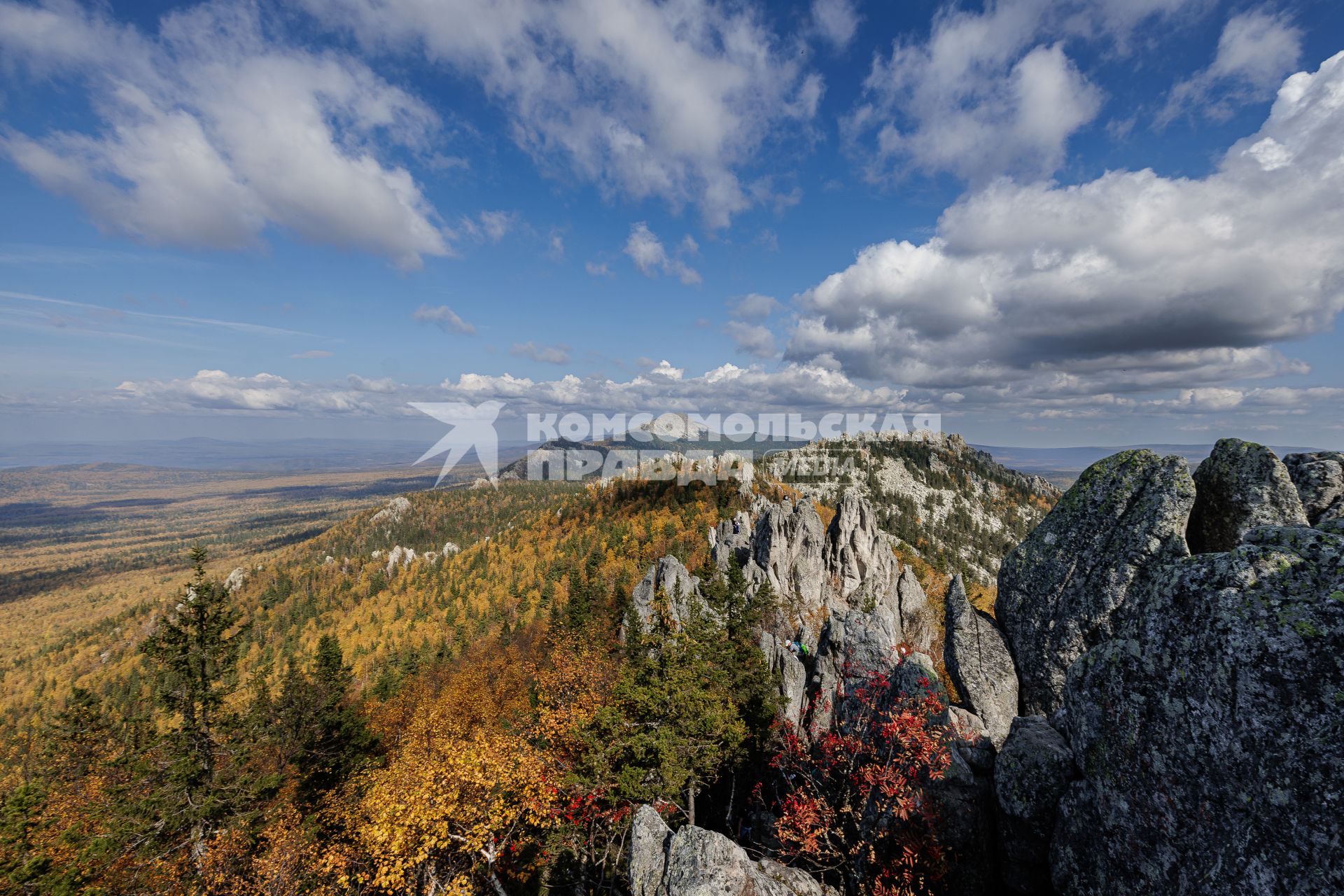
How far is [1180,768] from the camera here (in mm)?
10688

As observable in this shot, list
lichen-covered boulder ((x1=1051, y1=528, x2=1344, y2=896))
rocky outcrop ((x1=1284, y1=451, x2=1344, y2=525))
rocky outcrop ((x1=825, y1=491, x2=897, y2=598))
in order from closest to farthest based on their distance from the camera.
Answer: lichen-covered boulder ((x1=1051, y1=528, x2=1344, y2=896)) < rocky outcrop ((x1=1284, y1=451, x2=1344, y2=525)) < rocky outcrop ((x1=825, y1=491, x2=897, y2=598))

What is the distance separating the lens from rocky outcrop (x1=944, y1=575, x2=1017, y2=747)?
68.9ft

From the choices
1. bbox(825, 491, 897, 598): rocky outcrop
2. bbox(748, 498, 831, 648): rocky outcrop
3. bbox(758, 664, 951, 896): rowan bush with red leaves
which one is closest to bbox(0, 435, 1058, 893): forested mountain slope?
bbox(758, 664, 951, 896): rowan bush with red leaves

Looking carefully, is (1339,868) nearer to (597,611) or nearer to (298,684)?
(298,684)

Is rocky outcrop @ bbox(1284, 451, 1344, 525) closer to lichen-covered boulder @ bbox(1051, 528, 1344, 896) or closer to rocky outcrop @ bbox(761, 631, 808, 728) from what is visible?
lichen-covered boulder @ bbox(1051, 528, 1344, 896)

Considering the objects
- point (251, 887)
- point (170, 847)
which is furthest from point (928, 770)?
point (170, 847)

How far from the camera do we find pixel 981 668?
2195 cm

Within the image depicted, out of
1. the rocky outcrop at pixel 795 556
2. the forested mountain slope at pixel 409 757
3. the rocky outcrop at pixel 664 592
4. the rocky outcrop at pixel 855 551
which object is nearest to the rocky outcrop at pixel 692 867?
the forested mountain slope at pixel 409 757

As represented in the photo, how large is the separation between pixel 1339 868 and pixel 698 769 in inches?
1000

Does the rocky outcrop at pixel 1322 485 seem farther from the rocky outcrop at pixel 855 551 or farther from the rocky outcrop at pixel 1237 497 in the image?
the rocky outcrop at pixel 855 551

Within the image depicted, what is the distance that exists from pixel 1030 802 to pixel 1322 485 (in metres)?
14.5

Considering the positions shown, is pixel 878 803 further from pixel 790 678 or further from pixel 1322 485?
pixel 790 678

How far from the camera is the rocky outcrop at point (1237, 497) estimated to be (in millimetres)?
15523

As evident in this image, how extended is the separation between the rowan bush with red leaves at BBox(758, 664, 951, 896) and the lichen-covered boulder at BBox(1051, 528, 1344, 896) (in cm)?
488
